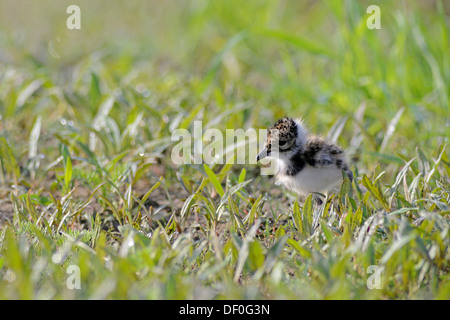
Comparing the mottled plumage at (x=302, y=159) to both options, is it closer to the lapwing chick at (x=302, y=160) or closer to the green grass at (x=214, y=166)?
the lapwing chick at (x=302, y=160)

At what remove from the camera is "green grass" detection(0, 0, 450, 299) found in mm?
2773

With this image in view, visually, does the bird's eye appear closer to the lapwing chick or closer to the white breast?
the lapwing chick

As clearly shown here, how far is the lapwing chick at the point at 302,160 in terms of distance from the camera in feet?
13.0

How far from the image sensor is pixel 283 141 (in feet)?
13.1

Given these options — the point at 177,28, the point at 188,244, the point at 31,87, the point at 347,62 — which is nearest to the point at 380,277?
the point at 188,244

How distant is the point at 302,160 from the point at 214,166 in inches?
29.4

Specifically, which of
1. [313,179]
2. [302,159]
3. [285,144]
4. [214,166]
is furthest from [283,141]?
[214,166]

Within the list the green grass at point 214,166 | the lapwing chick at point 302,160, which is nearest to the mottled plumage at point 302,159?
the lapwing chick at point 302,160

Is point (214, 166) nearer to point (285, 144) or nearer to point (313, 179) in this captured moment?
point (285, 144)

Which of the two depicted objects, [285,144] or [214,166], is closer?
[285,144]

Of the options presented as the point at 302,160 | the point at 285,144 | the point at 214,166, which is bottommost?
the point at 214,166

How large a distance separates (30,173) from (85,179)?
1.90ft

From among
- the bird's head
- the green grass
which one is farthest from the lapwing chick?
the green grass

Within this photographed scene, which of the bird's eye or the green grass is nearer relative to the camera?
the green grass
